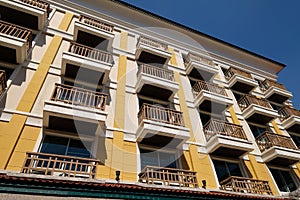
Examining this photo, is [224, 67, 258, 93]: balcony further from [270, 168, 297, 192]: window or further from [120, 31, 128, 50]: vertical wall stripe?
[120, 31, 128, 50]: vertical wall stripe

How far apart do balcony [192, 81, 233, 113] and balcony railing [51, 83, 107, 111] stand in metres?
6.03

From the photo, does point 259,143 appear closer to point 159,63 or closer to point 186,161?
point 186,161

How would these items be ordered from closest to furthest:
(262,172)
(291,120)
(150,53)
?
(262,172) < (150,53) < (291,120)

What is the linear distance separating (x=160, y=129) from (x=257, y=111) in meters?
7.99

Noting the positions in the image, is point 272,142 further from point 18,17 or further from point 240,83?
point 18,17

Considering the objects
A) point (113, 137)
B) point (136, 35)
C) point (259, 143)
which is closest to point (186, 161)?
point (113, 137)

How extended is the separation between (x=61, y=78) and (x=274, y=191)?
1227 centimetres

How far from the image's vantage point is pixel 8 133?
22.9ft

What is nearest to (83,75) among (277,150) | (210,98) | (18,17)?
(18,17)

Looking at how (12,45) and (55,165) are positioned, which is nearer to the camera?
(55,165)

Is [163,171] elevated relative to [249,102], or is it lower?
lower

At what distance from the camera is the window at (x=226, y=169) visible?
977cm

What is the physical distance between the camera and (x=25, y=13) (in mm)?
10391

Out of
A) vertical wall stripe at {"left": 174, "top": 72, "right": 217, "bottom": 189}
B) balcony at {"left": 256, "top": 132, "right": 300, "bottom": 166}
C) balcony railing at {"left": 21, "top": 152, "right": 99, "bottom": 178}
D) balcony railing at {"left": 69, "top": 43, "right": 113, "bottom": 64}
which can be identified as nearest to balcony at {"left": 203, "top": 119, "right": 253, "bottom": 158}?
vertical wall stripe at {"left": 174, "top": 72, "right": 217, "bottom": 189}
